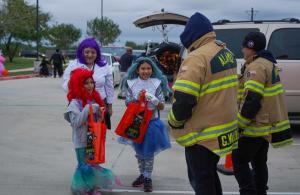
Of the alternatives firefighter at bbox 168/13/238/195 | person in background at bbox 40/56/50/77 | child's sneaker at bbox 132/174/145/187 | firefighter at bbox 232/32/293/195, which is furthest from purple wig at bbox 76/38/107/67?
person in background at bbox 40/56/50/77

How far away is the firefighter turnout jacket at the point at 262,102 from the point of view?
5.00 metres

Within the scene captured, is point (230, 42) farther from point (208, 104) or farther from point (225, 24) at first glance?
point (208, 104)

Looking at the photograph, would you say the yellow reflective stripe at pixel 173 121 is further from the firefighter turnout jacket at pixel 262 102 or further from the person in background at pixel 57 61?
the person in background at pixel 57 61

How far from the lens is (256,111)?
500cm

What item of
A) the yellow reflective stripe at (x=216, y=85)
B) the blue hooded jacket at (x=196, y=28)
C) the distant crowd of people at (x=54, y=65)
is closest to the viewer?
the yellow reflective stripe at (x=216, y=85)

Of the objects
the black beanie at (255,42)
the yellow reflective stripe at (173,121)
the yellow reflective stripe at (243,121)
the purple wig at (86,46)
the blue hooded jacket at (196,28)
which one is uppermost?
the blue hooded jacket at (196,28)

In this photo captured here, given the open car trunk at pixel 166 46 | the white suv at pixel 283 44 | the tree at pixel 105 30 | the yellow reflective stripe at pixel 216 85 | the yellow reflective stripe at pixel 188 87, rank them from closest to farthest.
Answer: the yellow reflective stripe at pixel 188 87
the yellow reflective stripe at pixel 216 85
the white suv at pixel 283 44
the open car trunk at pixel 166 46
the tree at pixel 105 30

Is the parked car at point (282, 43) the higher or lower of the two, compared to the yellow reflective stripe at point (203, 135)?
higher

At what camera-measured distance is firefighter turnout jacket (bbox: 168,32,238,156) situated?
13.2 feet

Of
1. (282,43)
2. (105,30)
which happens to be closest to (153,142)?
(282,43)

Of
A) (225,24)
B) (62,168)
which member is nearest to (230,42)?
(225,24)

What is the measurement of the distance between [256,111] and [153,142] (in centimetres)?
158

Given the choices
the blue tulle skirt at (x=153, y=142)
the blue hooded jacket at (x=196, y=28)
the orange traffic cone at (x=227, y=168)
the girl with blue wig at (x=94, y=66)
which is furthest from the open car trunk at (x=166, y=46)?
the blue hooded jacket at (x=196, y=28)

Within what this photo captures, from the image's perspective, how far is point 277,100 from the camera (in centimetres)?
514
